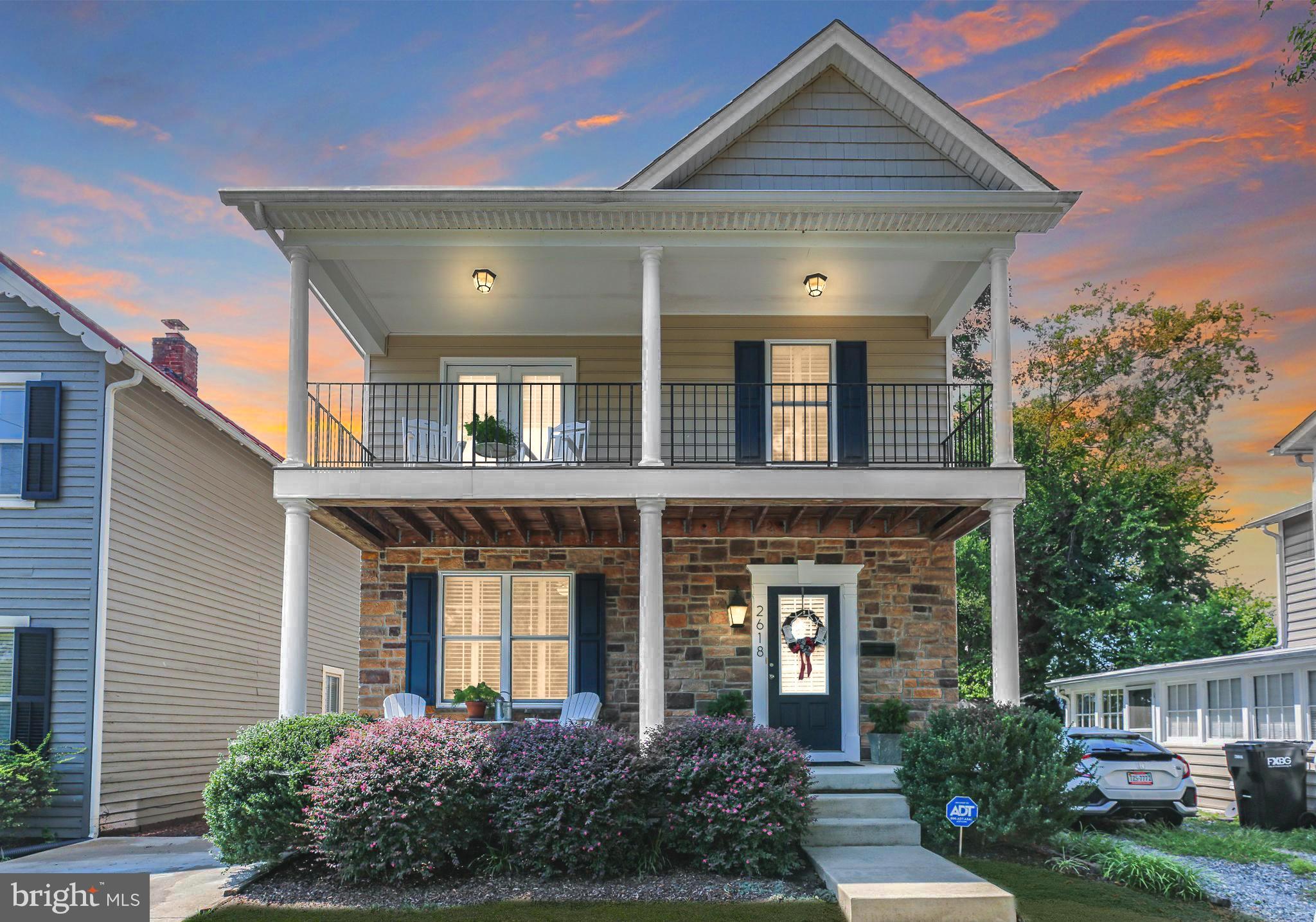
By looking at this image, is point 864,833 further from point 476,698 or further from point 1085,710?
point 1085,710

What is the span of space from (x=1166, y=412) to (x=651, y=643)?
19.6 m

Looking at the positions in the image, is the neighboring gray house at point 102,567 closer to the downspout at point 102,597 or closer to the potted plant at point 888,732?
the downspout at point 102,597

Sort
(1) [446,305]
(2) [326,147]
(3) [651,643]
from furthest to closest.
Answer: (2) [326,147], (1) [446,305], (3) [651,643]

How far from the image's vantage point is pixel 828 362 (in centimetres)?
1361

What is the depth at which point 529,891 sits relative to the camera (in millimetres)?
8453

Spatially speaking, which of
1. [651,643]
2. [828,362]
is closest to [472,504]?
[651,643]

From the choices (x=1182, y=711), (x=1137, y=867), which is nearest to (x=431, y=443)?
(x=1137, y=867)

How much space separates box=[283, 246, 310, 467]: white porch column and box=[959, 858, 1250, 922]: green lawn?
7.17 metres

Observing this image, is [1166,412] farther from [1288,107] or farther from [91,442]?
[91,442]

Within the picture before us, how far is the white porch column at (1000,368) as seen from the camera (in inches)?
434

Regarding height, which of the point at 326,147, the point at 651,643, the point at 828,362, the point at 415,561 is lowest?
the point at 651,643

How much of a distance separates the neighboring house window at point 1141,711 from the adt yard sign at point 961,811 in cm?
1211

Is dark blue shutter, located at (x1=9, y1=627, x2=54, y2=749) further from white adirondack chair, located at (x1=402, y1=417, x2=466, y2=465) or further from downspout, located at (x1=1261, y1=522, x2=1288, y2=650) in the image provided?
downspout, located at (x1=1261, y1=522, x2=1288, y2=650)

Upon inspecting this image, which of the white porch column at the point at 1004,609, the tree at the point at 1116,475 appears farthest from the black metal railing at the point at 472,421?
the tree at the point at 1116,475
